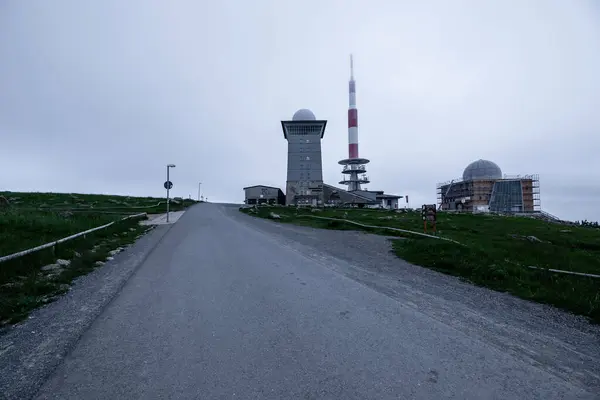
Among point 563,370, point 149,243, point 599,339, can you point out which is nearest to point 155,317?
point 563,370

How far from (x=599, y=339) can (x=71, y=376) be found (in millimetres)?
6851

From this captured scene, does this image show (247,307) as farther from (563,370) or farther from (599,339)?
(599,339)

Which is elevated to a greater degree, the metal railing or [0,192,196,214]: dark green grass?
the metal railing

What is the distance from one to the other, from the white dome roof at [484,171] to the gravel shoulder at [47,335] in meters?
96.8

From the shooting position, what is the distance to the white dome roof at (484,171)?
85.8 m

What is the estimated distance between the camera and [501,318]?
5.04 metres

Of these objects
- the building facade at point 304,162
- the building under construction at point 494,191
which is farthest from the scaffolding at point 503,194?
the building facade at point 304,162

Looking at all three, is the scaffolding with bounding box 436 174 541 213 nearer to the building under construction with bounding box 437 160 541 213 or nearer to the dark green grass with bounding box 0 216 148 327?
the building under construction with bounding box 437 160 541 213

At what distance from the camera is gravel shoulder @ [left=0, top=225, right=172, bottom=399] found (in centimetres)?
309

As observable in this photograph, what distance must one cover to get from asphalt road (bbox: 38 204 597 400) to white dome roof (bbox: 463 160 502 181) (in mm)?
94745

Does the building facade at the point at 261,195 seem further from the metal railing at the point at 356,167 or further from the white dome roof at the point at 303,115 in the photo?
the metal railing at the point at 356,167

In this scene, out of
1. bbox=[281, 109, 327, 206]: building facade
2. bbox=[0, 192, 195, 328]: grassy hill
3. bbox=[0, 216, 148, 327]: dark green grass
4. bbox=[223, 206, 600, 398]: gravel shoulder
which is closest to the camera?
bbox=[223, 206, 600, 398]: gravel shoulder

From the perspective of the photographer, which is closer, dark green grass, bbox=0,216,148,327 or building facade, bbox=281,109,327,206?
dark green grass, bbox=0,216,148,327

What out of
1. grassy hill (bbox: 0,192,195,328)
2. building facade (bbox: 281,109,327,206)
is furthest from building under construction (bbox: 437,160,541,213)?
grassy hill (bbox: 0,192,195,328)
